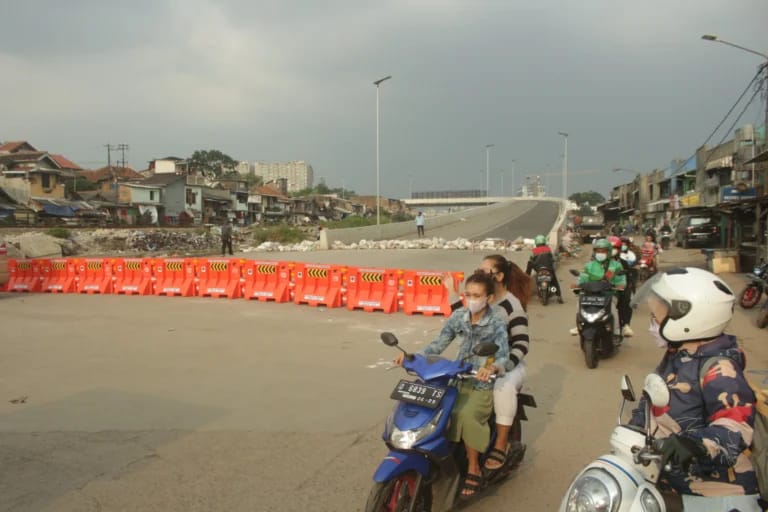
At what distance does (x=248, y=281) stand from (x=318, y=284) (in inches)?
80.3

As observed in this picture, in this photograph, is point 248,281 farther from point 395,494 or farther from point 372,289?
point 395,494

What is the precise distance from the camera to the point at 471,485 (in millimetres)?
3838

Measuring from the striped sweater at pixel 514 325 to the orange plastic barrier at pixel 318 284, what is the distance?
8391 millimetres

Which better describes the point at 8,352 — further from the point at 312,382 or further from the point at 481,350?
the point at 481,350

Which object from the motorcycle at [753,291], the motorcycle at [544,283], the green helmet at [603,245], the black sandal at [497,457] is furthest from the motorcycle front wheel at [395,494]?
Result: the motorcycle at [753,291]

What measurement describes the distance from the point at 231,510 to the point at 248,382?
Result: 325 cm

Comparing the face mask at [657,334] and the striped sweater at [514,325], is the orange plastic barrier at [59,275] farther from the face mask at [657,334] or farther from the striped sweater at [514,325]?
the face mask at [657,334]

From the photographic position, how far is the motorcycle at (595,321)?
8.03 meters

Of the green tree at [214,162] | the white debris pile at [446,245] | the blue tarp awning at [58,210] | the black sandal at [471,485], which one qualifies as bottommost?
the black sandal at [471,485]

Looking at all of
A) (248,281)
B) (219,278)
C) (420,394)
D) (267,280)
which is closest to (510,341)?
(420,394)

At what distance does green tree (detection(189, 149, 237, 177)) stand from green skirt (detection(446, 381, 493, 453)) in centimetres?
10776

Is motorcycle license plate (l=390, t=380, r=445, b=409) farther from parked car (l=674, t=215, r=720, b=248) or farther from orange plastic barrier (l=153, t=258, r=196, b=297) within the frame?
parked car (l=674, t=215, r=720, b=248)

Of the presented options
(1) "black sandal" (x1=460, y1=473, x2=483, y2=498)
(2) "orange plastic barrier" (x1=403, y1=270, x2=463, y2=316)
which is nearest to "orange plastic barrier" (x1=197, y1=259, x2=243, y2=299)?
(2) "orange plastic barrier" (x1=403, y1=270, x2=463, y2=316)

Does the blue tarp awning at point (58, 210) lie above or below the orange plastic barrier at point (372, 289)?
above
